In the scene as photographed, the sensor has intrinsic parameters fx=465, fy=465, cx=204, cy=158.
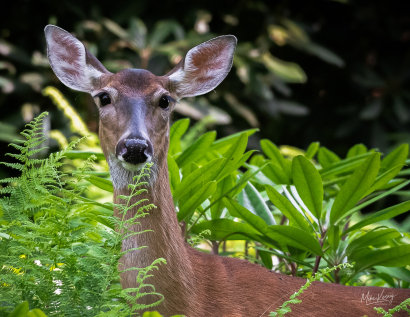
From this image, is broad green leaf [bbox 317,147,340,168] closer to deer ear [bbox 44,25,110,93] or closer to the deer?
the deer

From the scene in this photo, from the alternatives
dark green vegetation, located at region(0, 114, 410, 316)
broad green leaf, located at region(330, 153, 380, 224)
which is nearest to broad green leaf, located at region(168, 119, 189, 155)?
dark green vegetation, located at region(0, 114, 410, 316)

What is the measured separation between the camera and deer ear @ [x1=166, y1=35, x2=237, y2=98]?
1.67 metres

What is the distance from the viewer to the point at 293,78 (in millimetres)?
4402

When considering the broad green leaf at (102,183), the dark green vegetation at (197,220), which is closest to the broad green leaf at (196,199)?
the dark green vegetation at (197,220)

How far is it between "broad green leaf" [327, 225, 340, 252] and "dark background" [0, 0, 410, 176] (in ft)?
8.79

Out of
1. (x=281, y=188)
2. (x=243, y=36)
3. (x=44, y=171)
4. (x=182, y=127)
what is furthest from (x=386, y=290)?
(x=243, y=36)

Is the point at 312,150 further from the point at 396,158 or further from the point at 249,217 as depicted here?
the point at 249,217

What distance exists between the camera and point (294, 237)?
133cm

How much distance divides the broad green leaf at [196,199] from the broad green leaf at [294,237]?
20 cm

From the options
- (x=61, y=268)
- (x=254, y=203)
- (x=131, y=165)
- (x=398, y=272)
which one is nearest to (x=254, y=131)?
(x=254, y=203)

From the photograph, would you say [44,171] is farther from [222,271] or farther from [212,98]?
[212,98]

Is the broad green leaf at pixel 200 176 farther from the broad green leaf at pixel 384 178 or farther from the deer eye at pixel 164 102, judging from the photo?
the broad green leaf at pixel 384 178

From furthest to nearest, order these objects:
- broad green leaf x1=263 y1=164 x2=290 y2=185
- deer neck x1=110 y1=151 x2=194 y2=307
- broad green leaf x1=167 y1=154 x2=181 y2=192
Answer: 1. broad green leaf x1=263 y1=164 x2=290 y2=185
2. broad green leaf x1=167 y1=154 x2=181 y2=192
3. deer neck x1=110 y1=151 x2=194 y2=307

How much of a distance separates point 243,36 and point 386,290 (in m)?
3.89
